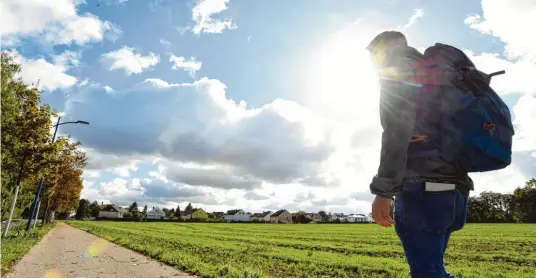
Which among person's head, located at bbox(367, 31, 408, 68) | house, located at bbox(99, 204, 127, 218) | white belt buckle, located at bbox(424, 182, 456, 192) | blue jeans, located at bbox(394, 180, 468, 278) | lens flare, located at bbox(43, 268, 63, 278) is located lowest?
lens flare, located at bbox(43, 268, 63, 278)

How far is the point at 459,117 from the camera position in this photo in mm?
2164

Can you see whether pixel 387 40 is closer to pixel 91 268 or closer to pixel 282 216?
pixel 91 268

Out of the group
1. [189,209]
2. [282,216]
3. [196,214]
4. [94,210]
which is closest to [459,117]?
[282,216]

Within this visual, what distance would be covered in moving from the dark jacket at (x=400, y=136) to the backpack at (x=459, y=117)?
5 cm

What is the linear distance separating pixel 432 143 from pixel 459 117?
0.22m

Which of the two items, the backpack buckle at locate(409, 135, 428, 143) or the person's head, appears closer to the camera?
the backpack buckle at locate(409, 135, 428, 143)

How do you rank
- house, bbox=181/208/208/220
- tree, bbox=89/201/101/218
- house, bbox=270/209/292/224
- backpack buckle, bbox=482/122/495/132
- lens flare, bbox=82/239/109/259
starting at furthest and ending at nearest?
house, bbox=270/209/292/224 < house, bbox=181/208/208/220 < tree, bbox=89/201/101/218 < lens flare, bbox=82/239/109/259 < backpack buckle, bbox=482/122/495/132

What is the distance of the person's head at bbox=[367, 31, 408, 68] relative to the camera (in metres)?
2.42

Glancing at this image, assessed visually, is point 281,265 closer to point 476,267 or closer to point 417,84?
point 476,267

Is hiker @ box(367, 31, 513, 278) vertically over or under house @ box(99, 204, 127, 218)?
under

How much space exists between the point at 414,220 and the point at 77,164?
40870 millimetres

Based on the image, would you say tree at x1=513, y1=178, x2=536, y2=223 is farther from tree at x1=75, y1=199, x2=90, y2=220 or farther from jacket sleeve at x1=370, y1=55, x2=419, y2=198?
tree at x1=75, y1=199, x2=90, y2=220

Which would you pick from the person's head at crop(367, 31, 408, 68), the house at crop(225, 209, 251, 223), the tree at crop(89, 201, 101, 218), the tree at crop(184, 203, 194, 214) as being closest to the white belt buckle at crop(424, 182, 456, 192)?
the person's head at crop(367, 31, 408, 68)

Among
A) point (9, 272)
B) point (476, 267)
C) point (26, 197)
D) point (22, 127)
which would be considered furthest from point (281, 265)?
point (26, 197)
